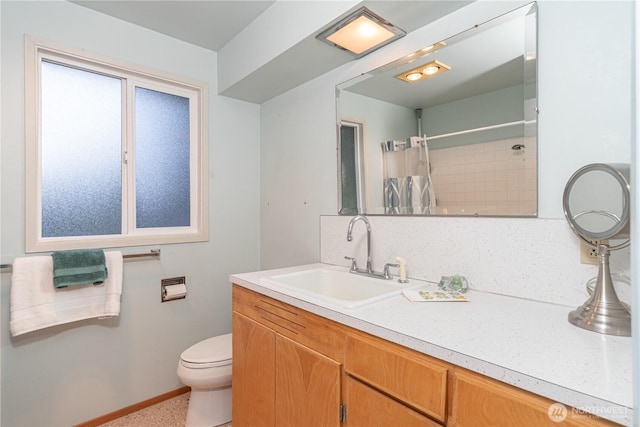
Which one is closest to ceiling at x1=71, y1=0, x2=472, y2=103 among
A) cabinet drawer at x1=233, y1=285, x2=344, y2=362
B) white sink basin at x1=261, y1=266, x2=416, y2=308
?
white sink basin at x1=261, y1=266, x2=416, y2=308

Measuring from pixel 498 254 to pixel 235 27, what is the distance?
2092 millimetres

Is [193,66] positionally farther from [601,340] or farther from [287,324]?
[601,340]

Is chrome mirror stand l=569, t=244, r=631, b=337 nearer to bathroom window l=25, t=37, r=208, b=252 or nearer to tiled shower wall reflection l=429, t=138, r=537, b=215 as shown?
tiled shower wall reflection l=429, t=138, r=537, b=215

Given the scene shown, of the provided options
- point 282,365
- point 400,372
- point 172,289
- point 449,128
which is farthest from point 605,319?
point 172,289

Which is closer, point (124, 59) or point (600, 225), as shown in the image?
point (600, 225)

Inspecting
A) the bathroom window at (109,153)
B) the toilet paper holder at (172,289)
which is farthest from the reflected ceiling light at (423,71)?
the toilet paper holder at (172,289)

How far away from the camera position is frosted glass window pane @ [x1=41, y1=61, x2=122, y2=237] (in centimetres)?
184

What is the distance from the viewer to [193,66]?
233 cm

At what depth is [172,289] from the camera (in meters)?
2.17

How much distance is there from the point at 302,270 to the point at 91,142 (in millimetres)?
1563

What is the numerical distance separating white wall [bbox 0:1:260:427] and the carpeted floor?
0.28ft

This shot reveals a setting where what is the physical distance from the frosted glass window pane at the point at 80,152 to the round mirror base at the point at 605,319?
2.40 m

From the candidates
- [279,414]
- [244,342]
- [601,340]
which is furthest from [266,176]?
[601,340]

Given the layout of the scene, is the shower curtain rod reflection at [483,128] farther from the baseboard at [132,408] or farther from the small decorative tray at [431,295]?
the baseboard at [132,408]
